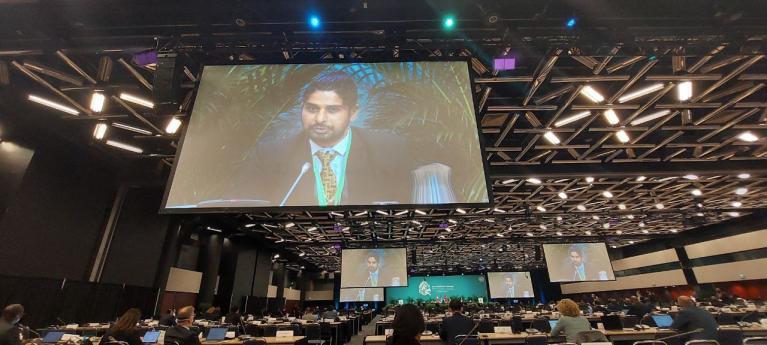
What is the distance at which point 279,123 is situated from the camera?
140 inches

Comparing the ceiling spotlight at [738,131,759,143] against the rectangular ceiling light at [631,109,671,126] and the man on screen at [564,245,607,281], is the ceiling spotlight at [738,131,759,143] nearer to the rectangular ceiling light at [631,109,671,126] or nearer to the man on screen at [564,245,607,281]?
the rectangular ceiling light at [631,109,671,126]

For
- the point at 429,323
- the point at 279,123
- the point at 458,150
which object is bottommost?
the point at 429,323

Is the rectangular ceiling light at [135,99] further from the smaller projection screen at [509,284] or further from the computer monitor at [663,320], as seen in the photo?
the smaller projection screen at [509,284]

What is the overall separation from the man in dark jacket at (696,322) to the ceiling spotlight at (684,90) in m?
3.70

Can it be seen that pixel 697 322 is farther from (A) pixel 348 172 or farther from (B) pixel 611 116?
(A) pixel 348 172

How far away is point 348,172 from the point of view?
10.7 feet

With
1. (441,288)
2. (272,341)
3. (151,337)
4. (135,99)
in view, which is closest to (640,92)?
(272,341)

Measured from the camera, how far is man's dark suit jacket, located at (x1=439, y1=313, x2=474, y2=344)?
5.06m

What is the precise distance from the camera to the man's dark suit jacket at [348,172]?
3156 mm

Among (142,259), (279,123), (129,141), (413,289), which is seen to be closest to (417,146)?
(279,123)

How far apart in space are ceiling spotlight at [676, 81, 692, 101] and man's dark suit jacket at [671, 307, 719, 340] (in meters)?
3.75

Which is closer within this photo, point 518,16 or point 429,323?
point 518,16

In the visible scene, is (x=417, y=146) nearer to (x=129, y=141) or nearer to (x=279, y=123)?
(x=279, y=123)

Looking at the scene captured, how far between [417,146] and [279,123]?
1550 millimetres
